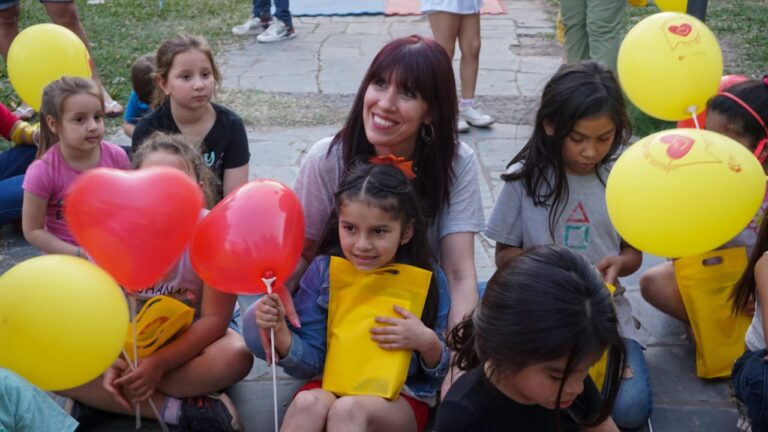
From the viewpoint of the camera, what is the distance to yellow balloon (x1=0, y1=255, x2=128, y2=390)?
6.20ft

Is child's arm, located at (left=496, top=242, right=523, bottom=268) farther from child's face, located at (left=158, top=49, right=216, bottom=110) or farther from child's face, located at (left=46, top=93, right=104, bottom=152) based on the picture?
child's face, located at (left=46, top=93, right=104, bottom=152)

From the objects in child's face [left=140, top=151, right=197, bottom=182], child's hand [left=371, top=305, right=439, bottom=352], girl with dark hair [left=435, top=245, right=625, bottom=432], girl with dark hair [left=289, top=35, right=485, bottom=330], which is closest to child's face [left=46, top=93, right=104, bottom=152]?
child's face [left=140, top=151, right=197, bottom=182]

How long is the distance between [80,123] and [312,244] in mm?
1020

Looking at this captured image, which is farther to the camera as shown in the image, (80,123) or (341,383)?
(80,123)

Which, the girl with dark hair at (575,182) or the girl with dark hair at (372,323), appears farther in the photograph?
the girl with dark hair at (575,182)

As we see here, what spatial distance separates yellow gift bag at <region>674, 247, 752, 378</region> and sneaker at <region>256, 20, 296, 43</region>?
5275mm

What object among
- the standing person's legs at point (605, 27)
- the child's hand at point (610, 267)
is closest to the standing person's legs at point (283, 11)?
the standing person's legs at point (605, 27)

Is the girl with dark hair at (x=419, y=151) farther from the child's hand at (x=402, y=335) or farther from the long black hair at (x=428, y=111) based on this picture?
the child's hand at (x=402, y=335)

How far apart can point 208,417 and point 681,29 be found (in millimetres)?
1766

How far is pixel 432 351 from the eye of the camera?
2.27m

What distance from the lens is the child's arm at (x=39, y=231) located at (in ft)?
9.59

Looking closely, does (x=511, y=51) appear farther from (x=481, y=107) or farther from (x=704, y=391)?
(x=704, y=391)

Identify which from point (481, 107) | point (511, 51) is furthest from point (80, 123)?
point (511, 51)

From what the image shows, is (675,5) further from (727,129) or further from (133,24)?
(133,24)
